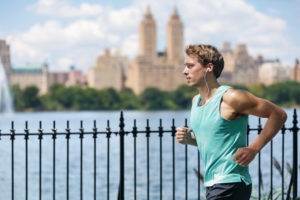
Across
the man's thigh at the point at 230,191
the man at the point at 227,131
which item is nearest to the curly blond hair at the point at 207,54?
the man at the point at 227,131

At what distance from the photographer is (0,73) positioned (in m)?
115

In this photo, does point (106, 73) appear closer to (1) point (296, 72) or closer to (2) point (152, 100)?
(2) point (152, 100)

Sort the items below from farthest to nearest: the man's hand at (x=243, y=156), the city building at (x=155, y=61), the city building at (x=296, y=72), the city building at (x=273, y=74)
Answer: the city building at (x=273, y=74) → the city building at (x=296, y=72) → the city building at (x=155, y=61) → the man's hand at (x=243, y=156)

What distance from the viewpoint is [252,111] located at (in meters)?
2.62

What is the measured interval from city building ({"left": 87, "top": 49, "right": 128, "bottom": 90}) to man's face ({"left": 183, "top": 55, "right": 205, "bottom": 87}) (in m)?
138

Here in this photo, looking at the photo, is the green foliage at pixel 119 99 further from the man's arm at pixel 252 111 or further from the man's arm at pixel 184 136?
the man's arm at pixel 252 111

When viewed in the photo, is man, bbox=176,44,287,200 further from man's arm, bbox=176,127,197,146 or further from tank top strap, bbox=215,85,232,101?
man's arm, bbox=176,127,197,146

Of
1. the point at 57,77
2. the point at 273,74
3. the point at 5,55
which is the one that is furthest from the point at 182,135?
the point at 57,77

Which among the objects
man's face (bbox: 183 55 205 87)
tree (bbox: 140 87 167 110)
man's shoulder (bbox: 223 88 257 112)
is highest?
man's face (bbox: 183 55 205 87)

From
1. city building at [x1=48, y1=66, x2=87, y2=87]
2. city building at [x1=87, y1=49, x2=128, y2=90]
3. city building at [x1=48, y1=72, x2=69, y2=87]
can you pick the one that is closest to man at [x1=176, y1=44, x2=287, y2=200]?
city building at [x1=87, y1=49, x2=128, y2=90]

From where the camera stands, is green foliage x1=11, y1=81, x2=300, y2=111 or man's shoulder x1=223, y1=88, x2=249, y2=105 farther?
green foliage x1=11, y1=81, x2=300, y2=111

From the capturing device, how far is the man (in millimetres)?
2613

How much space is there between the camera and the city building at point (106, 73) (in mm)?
143125

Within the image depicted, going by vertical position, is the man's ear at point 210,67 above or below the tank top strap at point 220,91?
above
